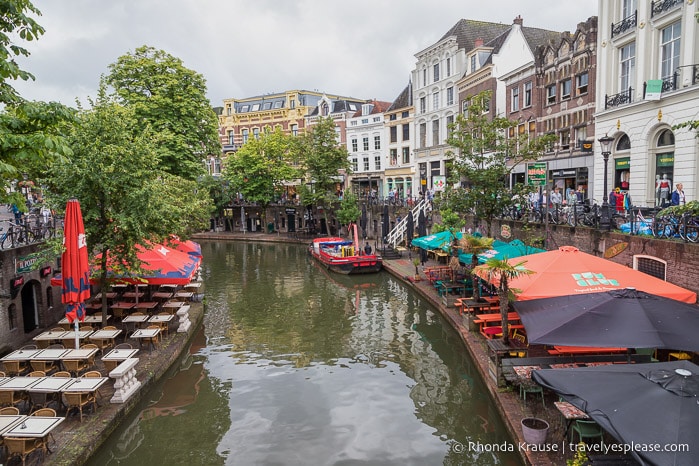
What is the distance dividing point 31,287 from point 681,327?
18923 mm

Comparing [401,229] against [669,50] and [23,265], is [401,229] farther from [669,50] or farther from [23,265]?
[23,265]

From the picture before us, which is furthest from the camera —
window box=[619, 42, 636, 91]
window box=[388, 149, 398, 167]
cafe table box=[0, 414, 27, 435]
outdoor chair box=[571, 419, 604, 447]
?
window box=[388, 149, 398, 167]

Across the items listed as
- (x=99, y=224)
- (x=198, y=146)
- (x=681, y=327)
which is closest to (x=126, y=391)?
(x=99, y=224)

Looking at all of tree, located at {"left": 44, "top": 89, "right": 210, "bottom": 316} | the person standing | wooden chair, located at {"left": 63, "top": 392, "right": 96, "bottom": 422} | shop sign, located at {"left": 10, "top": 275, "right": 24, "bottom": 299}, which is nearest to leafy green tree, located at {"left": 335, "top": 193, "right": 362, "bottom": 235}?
tree, located at {"left": 44, "top": 89, "right": 210, "bottom": 316}

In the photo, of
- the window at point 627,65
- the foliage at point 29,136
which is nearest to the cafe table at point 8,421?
the foliage at point 29,136

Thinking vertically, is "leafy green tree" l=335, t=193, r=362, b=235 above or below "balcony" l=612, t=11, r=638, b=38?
below

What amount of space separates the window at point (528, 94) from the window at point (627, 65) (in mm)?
10261

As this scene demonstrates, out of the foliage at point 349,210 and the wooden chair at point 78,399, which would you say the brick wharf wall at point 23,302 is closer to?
the wooden chair at point 78,399

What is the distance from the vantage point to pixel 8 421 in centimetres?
885

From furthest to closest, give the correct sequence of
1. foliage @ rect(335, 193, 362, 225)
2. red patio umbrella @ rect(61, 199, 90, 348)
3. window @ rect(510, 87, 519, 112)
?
foliage @ rect(335, 193, 362, 225) → window @ rect(510, 87, 519, 112) → red patio umbrella @ rect(61, 199, 90, 348)

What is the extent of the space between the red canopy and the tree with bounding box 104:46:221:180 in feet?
48.3

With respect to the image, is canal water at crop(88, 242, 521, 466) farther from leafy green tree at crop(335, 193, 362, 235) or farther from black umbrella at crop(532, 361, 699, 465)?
leafy green tree at crop(335, 193, 362, 235)

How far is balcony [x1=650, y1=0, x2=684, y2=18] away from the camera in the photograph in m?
18.9

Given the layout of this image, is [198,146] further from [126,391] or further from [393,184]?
[393,184]
